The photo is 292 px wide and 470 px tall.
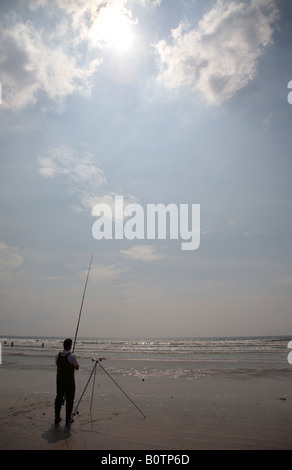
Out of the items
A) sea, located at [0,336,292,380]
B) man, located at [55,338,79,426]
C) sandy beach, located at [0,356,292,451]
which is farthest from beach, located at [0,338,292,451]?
sea, located at [0,336,292,380]

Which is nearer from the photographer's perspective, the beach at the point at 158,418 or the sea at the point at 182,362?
the beach at the point at 158,418

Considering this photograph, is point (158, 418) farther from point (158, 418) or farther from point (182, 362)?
point (182, 362)

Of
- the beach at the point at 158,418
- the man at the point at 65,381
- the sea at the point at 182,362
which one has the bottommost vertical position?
the sea at the point at 182,362

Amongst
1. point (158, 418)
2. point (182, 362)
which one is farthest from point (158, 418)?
point (182, 362)

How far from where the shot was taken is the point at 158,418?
6809mm

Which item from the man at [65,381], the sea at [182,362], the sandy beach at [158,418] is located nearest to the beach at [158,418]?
the sandy beach at [158,418]

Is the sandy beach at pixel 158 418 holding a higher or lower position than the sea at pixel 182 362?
higher

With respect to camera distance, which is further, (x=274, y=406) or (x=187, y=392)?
(x=187, y=392)

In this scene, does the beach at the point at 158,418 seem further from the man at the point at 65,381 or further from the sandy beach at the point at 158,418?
the man at the point at 65,381

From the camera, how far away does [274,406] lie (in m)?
7.89

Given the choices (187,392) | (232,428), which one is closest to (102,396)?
(187,392)

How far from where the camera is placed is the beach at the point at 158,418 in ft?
17.0
